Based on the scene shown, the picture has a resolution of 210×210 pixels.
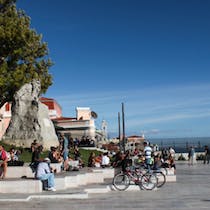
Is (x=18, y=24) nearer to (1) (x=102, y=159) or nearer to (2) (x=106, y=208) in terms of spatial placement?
(1) (x=102, y=159)

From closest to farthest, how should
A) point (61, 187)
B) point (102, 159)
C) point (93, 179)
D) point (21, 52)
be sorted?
point (61, 187) < point (93, 179) < point (102, 159) < point (21, 52)

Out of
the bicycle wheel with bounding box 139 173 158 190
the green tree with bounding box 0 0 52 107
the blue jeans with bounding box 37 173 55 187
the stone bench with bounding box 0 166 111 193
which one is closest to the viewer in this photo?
the stone bench with bounding box 0 166 111 193

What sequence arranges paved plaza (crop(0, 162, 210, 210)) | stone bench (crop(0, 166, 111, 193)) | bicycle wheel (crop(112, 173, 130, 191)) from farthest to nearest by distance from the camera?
1. bicycle wheel (crop(112, 173, 130, 191))
2. stone bench (crop(0, 166, 111, 193))
3. paved plaza (crop(0, 162, 210, 210))

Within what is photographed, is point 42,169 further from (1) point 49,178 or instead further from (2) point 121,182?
(2) point 121,182

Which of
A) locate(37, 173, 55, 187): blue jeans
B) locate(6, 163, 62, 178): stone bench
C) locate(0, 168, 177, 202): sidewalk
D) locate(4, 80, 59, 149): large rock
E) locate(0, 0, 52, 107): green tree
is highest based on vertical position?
locate(0, 0, 52, 107): green tree

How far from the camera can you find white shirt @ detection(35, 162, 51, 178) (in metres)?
15.0

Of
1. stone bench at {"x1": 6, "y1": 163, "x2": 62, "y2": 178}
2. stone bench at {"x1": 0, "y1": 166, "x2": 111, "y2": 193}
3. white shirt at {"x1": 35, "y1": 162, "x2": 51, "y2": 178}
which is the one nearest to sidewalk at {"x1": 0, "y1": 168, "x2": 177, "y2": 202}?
stone bench at {"x1": 0, "y1": 166, "x2": 111, "y2": 193}

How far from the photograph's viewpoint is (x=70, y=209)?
11797mm

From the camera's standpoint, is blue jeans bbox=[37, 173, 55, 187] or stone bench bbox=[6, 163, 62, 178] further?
stone bench bbox=[6, 163, 62, 178]

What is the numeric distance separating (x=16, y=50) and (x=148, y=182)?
1747 cm

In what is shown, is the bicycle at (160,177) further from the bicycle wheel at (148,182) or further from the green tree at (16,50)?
the green tree at (16,50)

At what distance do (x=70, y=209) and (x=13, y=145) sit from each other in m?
13.5

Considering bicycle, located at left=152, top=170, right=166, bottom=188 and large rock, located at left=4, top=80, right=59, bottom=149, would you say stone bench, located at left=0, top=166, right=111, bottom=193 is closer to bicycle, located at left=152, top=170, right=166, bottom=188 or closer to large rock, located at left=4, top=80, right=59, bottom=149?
bicycle, located at left=152, top=170, right=166, bottom=188

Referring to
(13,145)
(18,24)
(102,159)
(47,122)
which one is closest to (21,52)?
(18,24)
